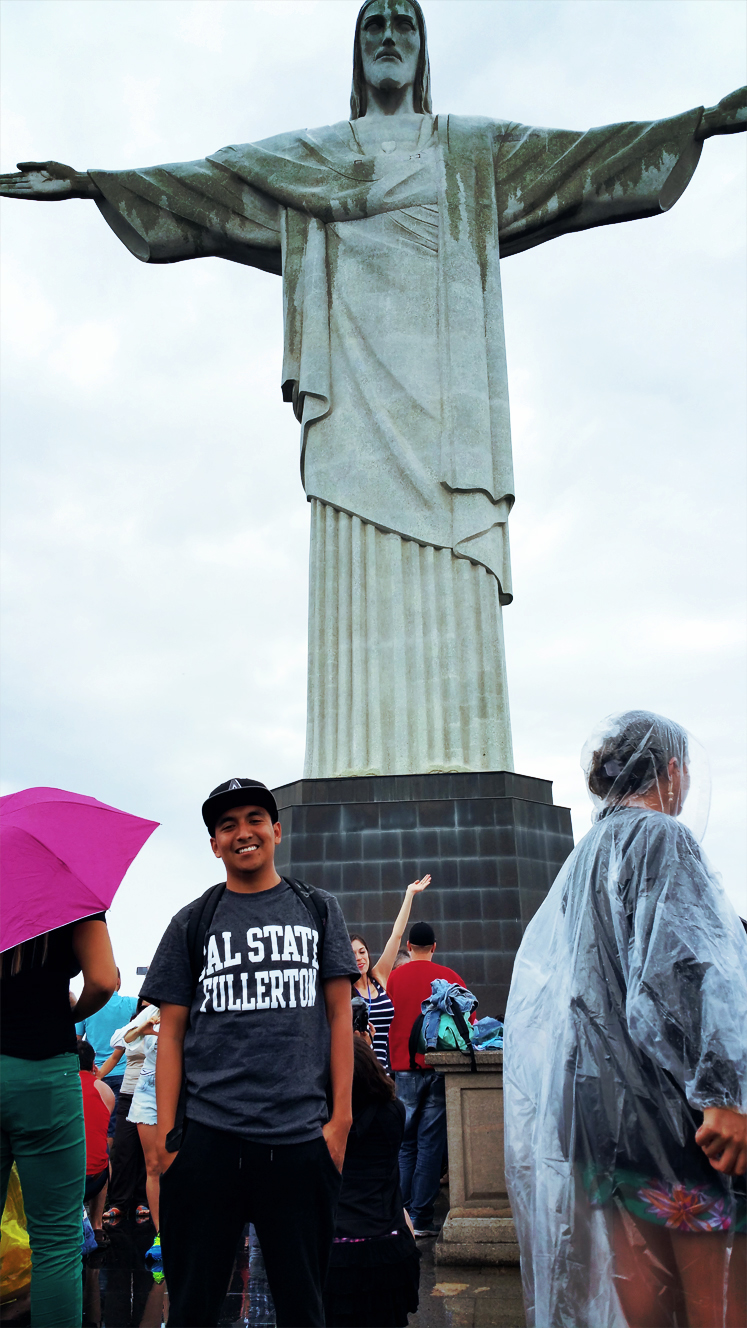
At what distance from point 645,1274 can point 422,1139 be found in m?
3.65

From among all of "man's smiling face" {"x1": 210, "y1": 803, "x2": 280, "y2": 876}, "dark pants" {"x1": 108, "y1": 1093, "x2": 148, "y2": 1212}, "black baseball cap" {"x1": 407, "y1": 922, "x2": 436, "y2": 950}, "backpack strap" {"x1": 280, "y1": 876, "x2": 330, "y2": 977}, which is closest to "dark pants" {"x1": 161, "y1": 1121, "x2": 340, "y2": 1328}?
"backpack strap" {"x1": 280, "y1": 876, "x2": 330, "y2": 977}

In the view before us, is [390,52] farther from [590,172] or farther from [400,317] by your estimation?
[400,317]

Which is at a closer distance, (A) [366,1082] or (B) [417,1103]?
(A) [366,1082]

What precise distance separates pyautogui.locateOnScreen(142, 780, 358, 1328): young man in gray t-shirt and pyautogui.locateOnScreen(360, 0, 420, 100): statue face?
9940mm

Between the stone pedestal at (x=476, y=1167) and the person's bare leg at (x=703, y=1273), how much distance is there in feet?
8.42

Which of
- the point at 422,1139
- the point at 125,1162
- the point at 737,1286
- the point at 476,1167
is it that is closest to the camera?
the point at 737,1286

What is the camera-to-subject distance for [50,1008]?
3.19 metres

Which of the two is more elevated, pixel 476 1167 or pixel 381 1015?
pixel 381 1015

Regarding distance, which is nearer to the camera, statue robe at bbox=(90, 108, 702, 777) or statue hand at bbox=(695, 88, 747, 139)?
statue robe at bbox=(90, 108, 702, 777)

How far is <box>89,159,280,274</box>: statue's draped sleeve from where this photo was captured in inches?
412

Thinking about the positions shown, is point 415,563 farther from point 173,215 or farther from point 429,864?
point 173,215

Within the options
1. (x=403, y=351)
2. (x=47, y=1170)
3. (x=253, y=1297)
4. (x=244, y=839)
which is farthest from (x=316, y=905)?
(x=403, y=351)

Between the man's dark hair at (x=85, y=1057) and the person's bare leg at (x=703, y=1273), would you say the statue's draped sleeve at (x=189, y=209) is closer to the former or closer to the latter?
the man's dark hair at (x=85, y=1057)

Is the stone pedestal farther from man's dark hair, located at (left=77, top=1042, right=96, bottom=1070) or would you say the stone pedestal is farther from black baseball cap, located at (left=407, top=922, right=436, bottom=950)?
man's dark hair, located at (left=77, top=1042, right=96, bottom=1070)
